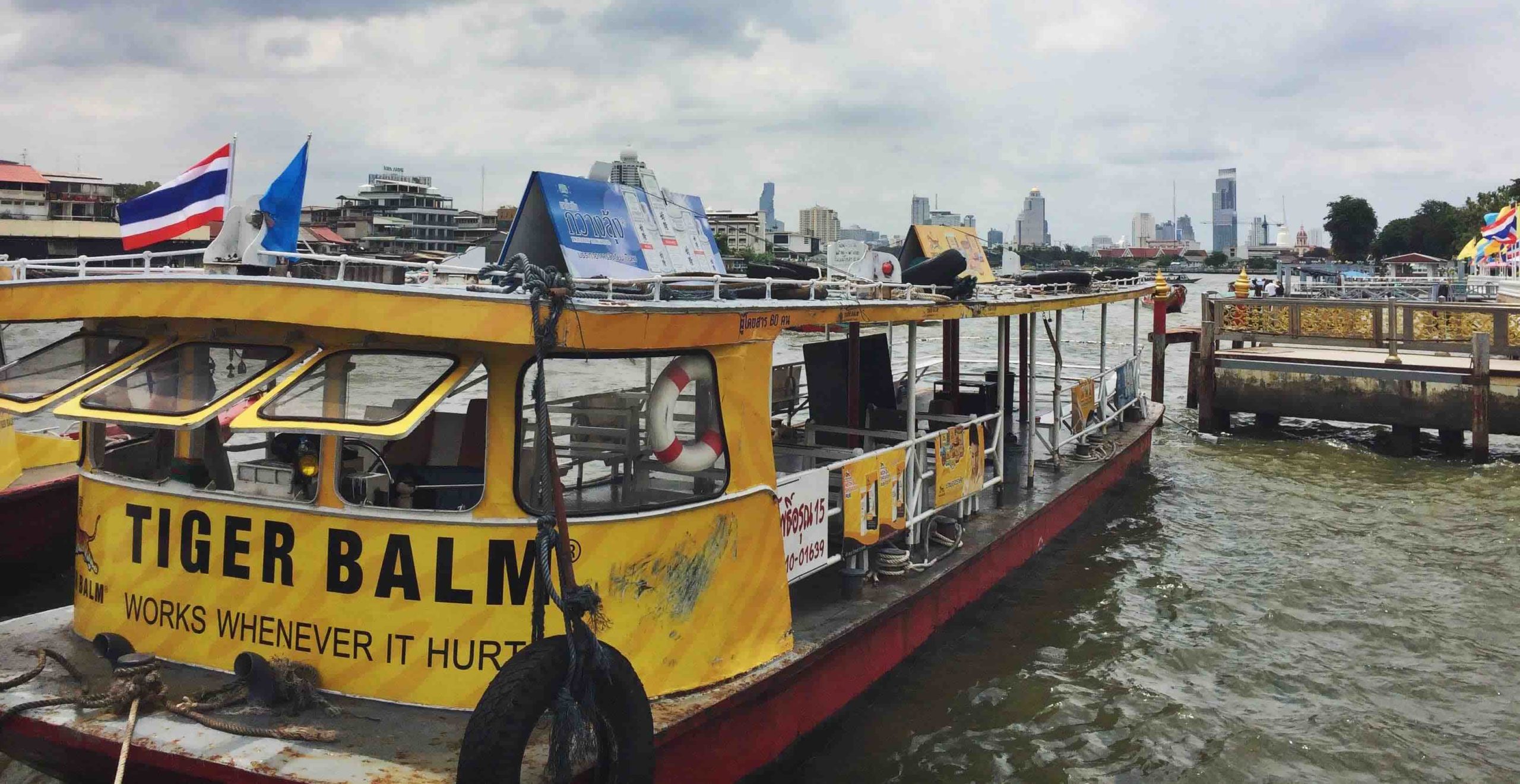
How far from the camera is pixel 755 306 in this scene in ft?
18.0

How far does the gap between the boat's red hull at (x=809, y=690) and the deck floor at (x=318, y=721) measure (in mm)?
99

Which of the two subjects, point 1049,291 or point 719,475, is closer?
point 719,475

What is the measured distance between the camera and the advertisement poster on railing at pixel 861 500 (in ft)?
22.8

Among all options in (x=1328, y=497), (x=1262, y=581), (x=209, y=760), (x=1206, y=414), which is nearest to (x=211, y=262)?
(x=209, y=760)

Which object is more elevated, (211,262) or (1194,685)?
(211,262)

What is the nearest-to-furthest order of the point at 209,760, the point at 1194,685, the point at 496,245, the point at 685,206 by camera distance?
the point at 209,760
the point at 496,245
the point at 685,206
the point at 1194,685

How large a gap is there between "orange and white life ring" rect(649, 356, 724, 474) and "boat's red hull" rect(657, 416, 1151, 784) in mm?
1139

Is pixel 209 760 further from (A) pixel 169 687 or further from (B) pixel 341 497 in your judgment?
(B) pixel 341 497

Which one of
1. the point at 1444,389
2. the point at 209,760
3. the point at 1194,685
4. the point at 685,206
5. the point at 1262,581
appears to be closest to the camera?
the point at 209,760

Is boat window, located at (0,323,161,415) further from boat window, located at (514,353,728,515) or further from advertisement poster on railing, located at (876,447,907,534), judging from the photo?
advertisement poster on railing, located at (876,447,907,534)

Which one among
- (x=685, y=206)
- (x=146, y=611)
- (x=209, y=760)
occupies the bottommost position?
(x=209, y=760)

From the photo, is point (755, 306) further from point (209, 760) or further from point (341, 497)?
point (209, 760)

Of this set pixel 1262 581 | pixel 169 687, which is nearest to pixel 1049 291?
pixel 1262 581

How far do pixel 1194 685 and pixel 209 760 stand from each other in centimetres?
668
